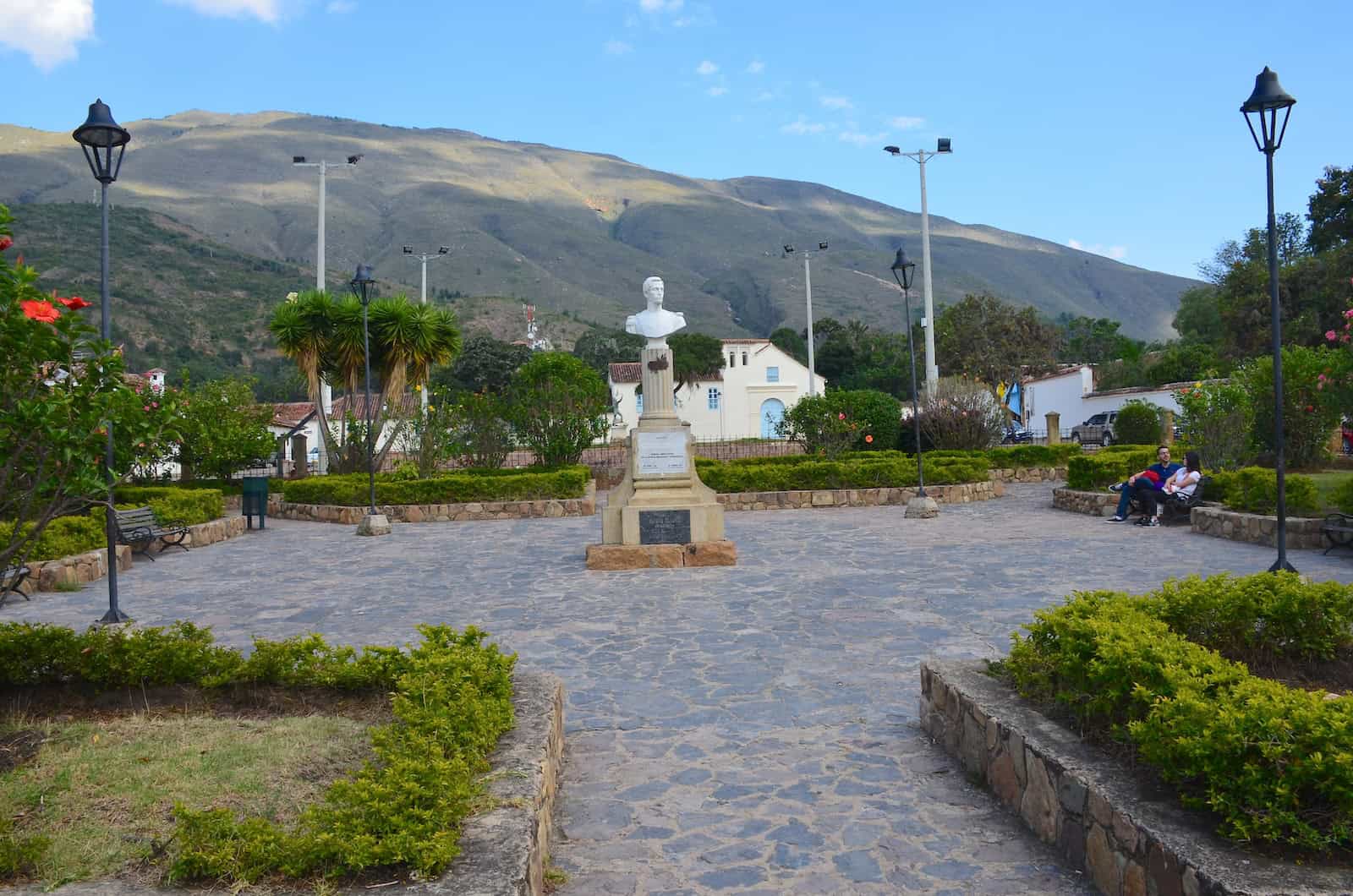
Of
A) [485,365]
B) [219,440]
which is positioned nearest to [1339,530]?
[219,440]

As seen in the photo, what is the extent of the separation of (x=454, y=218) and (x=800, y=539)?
16343 centimetres

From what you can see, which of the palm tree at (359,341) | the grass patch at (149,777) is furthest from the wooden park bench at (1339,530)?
the palm tree at (359,341)

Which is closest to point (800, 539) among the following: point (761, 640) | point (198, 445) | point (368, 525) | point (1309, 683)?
point (761, 640)

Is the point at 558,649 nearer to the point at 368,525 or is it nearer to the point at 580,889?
the point at 580,889

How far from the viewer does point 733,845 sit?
3.66 metres

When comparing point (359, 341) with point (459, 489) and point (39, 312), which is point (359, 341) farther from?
point (39, 312)

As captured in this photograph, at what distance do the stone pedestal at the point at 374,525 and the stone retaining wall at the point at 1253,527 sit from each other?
509 inches

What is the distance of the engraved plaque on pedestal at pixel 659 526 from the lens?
37.9 feet

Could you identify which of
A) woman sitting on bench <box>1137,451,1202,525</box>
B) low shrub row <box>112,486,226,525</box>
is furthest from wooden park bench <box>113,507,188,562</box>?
woman sitting on bench <box>1137,451,1202,525</box>

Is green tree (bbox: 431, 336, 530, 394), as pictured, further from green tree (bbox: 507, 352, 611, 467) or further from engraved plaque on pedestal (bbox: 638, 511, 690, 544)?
engraved plaque on pedestal (bbox: 638, 511, 690, 544)

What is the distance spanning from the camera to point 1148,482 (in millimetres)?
14195

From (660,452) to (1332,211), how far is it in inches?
1605

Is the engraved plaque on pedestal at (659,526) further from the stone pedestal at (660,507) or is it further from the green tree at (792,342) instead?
the green tree at (792,342)

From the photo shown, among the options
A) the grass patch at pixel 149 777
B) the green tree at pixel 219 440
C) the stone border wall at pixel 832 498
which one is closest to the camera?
the grass patch at pixel 149 777
